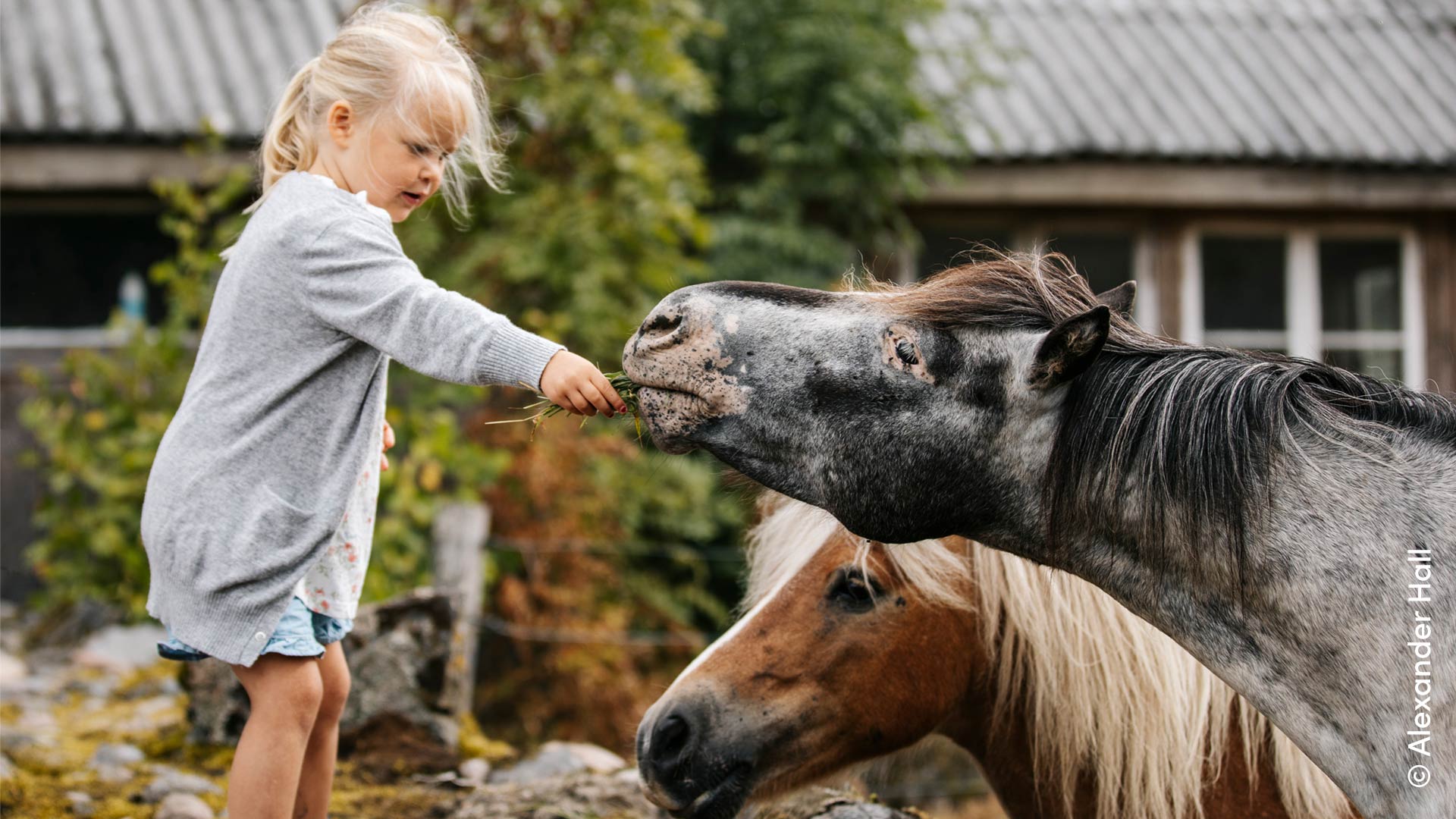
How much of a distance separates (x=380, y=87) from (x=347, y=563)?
85 cm

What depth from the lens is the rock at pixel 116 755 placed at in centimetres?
341

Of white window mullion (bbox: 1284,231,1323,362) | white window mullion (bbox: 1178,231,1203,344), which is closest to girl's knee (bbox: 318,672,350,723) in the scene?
white window mullion (bbox: 1178,231,1203,344)

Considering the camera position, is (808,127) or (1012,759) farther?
(808,127)

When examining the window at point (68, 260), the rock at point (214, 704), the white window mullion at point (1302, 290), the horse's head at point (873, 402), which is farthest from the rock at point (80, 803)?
the white window mullion at point (1302, 290)

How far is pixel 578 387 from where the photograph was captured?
1.74 m

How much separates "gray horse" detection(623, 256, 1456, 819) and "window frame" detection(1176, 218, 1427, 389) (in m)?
6.89

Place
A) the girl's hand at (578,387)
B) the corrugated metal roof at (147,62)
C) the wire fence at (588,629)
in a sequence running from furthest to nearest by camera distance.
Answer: the corrugated metal roof at (147,62) → the wire fence at (588,629) → the girl's hand at (578,387)

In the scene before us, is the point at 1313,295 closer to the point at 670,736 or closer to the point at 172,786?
the point at 670,736

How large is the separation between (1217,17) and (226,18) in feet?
23.2

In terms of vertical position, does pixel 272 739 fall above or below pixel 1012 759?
above

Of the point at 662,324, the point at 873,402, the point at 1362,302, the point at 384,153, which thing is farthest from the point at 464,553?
the point at 1362,302

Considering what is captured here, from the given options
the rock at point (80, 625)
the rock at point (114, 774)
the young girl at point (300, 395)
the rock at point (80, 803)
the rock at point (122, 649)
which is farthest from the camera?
the rock at point (80, 625)

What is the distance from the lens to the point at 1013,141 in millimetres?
7543

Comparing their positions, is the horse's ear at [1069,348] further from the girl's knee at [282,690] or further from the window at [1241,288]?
the window at [1241,288]
